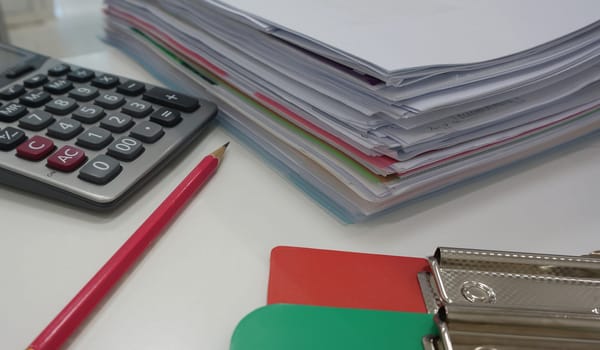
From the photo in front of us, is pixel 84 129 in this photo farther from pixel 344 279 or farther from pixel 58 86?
pixel 344 279

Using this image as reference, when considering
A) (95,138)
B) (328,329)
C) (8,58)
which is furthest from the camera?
(8,58)

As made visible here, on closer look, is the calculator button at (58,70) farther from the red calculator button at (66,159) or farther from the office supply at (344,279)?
the office supply at (344,279)

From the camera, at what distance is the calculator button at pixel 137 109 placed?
37cm

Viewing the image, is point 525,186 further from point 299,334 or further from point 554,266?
point 299,334

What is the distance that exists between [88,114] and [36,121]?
0.03 meters

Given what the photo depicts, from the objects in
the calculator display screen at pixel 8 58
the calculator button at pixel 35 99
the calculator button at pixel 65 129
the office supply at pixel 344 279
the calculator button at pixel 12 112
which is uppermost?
the calculator display screen at pixel 8 58

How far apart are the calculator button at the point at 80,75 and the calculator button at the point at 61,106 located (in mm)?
43

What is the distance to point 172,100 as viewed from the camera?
15.4 inches

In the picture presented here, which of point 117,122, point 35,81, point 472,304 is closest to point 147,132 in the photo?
point 117,122

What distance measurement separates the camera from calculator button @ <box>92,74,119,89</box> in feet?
1.33

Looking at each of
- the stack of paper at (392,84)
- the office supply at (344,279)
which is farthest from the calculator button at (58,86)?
the office supply at (344,279)

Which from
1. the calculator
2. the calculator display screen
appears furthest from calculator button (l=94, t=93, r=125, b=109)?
the calculator display screen

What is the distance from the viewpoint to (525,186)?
0.37 metres

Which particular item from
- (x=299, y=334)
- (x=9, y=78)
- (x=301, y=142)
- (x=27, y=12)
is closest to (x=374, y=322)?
(x=299, y=334)
